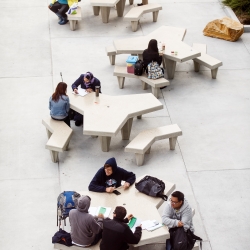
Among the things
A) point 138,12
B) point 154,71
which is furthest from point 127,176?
point 138,12

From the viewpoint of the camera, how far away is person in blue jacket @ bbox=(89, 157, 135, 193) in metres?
8.59

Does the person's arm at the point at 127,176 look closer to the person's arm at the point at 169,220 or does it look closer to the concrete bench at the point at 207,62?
the person's arm at the point at 169,220

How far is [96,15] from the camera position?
51.8ft

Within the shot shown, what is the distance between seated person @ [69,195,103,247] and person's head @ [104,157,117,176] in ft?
3.16

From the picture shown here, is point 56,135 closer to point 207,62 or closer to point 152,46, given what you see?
point 152,46

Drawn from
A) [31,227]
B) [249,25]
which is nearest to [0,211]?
[31,227]

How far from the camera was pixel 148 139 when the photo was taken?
1032 cm

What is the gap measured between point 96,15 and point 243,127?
6309mm

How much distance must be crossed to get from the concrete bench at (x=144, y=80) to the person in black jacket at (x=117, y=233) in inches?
194

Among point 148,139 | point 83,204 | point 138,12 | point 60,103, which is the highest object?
point 83,204

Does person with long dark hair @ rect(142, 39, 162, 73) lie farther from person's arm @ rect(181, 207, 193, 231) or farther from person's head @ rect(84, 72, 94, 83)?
person's arm @ rect(181, 207, 193, 231)

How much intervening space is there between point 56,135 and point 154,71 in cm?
291

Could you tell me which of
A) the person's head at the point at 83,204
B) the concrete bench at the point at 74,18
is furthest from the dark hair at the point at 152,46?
the person's head at the point at 83,204

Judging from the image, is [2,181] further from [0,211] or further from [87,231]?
[87,231]
